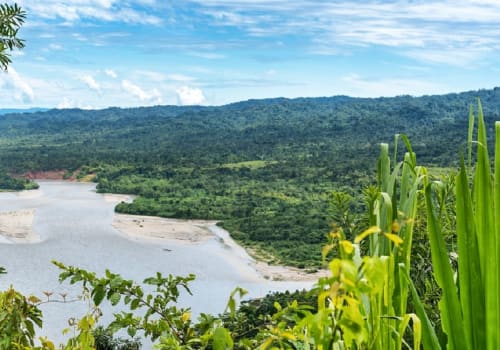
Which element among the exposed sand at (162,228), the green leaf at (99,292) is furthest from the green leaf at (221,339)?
the exposed sand at (162,228)

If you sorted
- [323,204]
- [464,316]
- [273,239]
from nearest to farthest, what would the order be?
1. [464,316]
2. [273,239]
3. [323,204]

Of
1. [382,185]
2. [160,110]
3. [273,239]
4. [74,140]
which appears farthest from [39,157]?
[160,110]

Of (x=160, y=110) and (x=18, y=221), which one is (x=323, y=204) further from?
(x=160, y=110)

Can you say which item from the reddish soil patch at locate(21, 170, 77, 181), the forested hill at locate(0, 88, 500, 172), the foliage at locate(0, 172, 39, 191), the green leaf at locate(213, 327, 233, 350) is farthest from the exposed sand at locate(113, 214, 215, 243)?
the green leaf at locate(213, 327, 233, 350)

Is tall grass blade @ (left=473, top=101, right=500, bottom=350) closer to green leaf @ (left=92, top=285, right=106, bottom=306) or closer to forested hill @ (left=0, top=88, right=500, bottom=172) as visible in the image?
green leaf @ (left=92, top=285, right=106, bottom=306)

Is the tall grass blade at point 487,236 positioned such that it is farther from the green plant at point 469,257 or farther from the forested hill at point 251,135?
the forested hill at point 251,135
